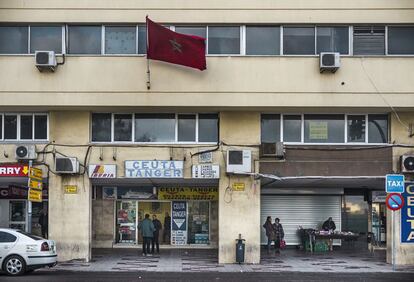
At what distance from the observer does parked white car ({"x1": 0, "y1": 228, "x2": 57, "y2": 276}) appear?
1880 cm

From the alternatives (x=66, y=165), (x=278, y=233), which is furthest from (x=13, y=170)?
(x=278, y=233)

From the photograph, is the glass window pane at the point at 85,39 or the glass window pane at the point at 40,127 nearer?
the glass window pane at the point at 85,39

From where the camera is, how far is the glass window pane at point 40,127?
23328mm

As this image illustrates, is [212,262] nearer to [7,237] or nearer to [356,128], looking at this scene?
[356,128]

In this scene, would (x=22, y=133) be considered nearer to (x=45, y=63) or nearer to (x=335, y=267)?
(x=45, y=63)

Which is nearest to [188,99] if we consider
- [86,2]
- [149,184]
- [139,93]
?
[139,93]

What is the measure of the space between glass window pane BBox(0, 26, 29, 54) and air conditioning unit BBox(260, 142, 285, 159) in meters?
8.90

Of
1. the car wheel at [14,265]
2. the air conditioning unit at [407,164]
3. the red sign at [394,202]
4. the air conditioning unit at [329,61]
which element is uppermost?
the air conditioning unit at [329,61]

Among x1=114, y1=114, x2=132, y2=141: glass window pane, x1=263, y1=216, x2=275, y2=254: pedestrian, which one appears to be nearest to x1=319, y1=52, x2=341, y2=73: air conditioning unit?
x1=114, y1=114, x2=132, y2=141: glass window pane

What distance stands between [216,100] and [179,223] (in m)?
8.68

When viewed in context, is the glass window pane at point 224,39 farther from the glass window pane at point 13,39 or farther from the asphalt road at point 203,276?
the asphalt road at point 203,276

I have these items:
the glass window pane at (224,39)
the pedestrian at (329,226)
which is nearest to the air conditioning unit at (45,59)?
the glass window pane at (224,39)

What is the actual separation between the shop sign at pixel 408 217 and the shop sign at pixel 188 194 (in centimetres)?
840

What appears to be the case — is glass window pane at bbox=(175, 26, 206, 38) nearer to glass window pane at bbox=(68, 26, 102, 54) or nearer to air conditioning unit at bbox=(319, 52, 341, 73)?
glass window pane at bbox=(68, 26, 102, 54)
